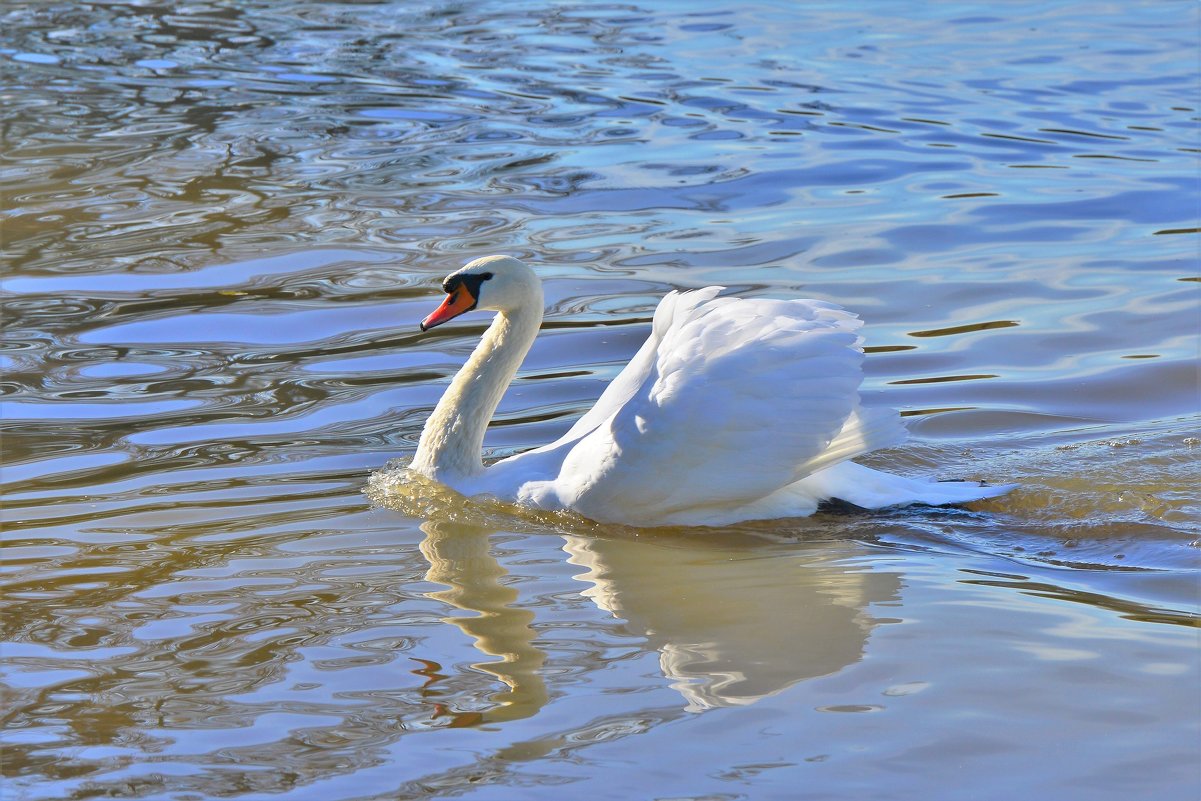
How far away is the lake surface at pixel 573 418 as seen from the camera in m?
4.36

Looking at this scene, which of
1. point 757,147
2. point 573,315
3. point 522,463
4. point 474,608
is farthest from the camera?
point 757,147

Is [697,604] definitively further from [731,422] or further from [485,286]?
[485,286]

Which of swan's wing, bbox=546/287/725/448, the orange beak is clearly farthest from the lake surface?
the orange beak

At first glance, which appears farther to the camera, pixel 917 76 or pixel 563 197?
pixel 917 76

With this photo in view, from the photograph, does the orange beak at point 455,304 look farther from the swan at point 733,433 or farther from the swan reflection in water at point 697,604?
the swan reflection in water at point 697,604

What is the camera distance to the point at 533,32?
1684cm

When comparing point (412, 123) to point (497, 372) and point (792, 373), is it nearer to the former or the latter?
point (497, 372)

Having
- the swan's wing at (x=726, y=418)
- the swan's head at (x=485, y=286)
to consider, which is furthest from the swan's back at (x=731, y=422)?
the swan's head at (x=485, y=286)

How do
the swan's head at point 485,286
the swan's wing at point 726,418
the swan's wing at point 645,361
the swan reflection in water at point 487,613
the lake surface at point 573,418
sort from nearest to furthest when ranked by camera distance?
the lake surface at point 573,418, the swan reflection in water at point 487,613, the swan's wing at point 726,418, the swan's wing at point 645,361, the swan's head at point 485,286

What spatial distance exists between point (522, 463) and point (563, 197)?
196 inches

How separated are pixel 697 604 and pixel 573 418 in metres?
2.24

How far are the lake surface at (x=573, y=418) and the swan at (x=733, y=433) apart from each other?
0.49ft

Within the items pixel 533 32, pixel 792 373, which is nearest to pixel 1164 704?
pixel 792 373

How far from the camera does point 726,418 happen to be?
593cm
